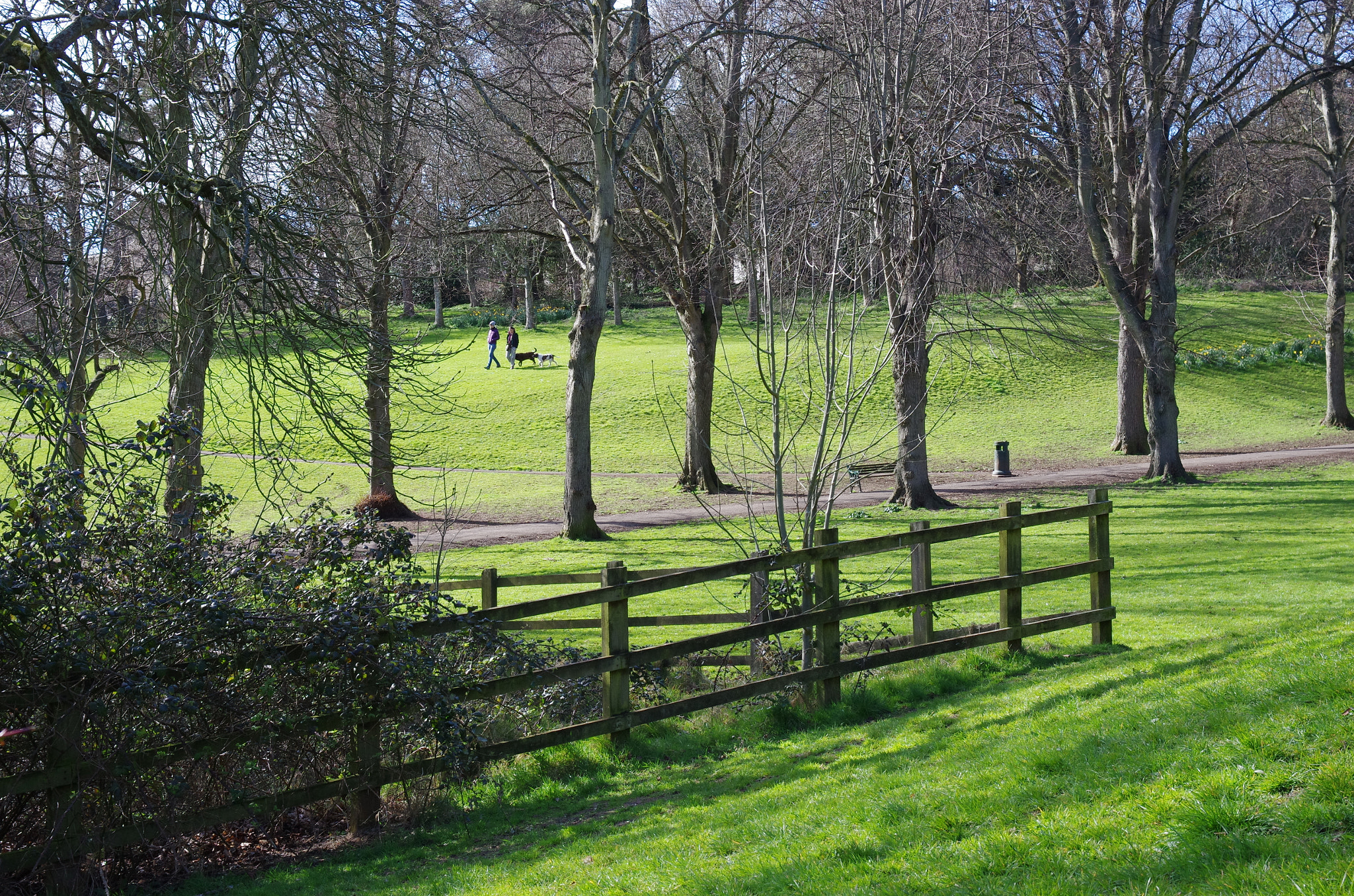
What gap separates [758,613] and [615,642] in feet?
5.05

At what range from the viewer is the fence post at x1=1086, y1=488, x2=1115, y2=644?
8.46 meters

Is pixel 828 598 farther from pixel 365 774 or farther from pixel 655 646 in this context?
pixel 365 774

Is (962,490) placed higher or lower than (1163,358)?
lower

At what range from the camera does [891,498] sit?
23.6m

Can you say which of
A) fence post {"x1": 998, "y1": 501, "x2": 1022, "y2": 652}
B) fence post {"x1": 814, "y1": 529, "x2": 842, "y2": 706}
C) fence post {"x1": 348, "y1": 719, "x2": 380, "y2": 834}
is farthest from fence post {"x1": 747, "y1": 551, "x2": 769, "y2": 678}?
fence post {"x1": 348, "y1": 719, "x2": 380, "y2": 834}

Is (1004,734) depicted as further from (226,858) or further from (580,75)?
(580,75)

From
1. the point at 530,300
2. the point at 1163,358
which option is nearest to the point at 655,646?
the point at 1163,358

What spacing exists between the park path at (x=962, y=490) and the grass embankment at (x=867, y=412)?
1.73 metres

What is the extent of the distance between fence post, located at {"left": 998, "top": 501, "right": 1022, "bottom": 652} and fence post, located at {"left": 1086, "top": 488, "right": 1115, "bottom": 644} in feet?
2.25

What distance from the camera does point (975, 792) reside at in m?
5.03

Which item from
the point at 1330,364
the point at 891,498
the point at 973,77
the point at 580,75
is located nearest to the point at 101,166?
the point at 973,77

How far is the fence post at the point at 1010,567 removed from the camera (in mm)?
8102

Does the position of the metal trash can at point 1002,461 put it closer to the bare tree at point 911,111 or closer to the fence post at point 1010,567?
the bare tree at point 911,111

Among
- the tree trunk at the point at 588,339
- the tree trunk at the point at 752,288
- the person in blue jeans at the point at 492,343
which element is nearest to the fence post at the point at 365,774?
the tree trunk at the point at 752,288
